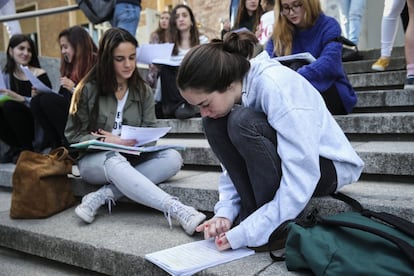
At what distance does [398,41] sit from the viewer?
528cm

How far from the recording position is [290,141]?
1495 millimetres

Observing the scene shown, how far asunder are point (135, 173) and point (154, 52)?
5.41ft

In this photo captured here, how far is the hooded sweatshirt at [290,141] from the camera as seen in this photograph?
4.88 feet

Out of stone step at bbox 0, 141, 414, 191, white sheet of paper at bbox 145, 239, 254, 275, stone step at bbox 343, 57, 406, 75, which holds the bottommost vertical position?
white sheet of paper at bbox 145, 239, 254, 275

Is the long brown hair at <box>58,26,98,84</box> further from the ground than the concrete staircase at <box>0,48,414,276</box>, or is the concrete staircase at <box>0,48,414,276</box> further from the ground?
the long brown hair at <box>58,26,98,84</box>

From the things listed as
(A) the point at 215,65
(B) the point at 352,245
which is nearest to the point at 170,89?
(A) the point at 215,65

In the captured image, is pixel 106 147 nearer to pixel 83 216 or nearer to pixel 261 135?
pixel 83 216

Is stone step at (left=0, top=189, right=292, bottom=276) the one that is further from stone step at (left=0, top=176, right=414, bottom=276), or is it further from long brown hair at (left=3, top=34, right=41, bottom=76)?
long brown hair at (left=3, top=34, right=41, bottom=76)

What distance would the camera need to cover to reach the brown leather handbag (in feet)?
7.66

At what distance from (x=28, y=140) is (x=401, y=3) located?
121 inches

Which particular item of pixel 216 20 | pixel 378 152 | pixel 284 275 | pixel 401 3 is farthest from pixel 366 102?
pixel 216 20

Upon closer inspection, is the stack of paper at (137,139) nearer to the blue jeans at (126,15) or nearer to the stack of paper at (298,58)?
the stack of paper at (298,58)

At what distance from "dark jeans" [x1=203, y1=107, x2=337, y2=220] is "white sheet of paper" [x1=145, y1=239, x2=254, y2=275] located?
192 millimetres

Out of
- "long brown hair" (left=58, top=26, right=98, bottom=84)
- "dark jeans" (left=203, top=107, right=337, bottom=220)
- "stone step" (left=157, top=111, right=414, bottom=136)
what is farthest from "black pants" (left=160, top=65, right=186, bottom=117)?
"dark jeans" (left=203, top=107, right=337, bottom=220)
